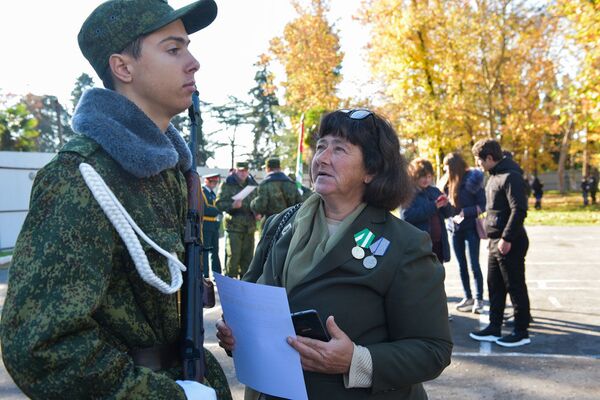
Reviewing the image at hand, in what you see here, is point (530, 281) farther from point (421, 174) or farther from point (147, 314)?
point (147, 314)

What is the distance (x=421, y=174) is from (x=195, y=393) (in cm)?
559

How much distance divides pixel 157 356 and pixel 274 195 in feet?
24.8

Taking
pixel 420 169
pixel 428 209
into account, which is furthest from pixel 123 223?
pixel 420 169

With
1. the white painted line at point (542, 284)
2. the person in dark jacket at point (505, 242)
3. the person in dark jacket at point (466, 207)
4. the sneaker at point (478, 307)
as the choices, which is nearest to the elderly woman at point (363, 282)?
the person in dark jacket at point (505, 242)

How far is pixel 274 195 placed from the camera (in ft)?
29.9

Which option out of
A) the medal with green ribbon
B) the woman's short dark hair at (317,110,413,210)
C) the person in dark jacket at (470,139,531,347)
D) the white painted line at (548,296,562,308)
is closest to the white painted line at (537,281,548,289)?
the white painted line at (548,296,562,308)

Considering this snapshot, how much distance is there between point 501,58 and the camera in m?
20.8

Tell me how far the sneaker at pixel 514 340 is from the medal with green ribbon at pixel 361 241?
4.27m

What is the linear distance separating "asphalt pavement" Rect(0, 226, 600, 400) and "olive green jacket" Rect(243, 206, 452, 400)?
8.87ft


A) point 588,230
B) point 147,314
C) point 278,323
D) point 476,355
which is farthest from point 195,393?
point 588,230

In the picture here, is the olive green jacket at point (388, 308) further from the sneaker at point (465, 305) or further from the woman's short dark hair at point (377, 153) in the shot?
the sneaker at point (465, 305)

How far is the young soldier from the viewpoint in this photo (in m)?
1.27

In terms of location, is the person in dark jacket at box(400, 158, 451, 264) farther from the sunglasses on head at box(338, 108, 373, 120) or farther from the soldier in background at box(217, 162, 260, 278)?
the sunglasses on head at box(338, 108, 373, 120)

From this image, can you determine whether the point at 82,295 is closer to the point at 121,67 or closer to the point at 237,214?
the point at 121,67
